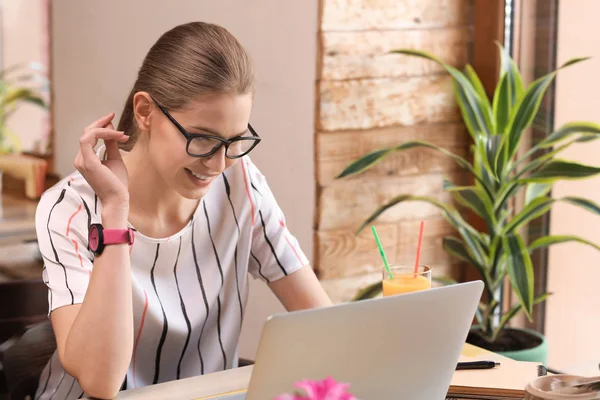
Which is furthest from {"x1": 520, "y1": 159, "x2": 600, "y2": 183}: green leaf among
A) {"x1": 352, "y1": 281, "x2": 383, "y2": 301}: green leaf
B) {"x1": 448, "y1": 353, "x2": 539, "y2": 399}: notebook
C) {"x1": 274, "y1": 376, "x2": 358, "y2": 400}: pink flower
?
{"x1": 274, "y1": 376, "x2": 358, "y2": 400}: pink flower

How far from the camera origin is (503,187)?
2479mm

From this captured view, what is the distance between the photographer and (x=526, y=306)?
2.34 m

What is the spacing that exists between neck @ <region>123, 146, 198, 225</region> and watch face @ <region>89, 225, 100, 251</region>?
0.57ft

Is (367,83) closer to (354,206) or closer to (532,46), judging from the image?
(354,206)

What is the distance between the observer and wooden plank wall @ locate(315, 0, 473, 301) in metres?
2.63

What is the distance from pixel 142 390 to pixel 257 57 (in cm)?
156

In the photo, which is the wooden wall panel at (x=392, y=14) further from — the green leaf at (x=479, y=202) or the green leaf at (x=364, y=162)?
the green leaf at (x=479, y=202)

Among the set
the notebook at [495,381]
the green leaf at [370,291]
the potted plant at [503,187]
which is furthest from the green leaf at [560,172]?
the notebook at [495,381]

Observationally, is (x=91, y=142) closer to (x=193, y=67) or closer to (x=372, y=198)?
(x=193, y=67)

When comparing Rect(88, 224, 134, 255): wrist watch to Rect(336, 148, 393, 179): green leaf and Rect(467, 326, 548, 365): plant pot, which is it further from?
Rect(467, 326, 548, 365): plant pot

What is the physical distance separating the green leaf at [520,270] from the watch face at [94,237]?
1332 mm

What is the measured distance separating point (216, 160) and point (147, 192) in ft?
0.70

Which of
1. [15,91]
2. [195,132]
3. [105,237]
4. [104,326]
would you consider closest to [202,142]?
[195,132]

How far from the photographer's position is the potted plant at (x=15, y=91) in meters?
2.60
